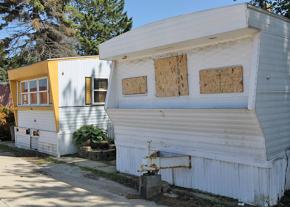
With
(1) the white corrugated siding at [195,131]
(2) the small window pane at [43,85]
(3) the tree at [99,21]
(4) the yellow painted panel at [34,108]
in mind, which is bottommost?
(1) the white corrugated siding at [195,131]

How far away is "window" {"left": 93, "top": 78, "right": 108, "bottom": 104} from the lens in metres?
16.3

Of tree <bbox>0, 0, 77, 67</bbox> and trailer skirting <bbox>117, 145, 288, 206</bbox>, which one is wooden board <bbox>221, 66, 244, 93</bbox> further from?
tree <bbox>0, 0, 77, 67</bbox>

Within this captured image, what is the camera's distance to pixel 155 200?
343 inches

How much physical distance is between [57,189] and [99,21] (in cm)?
3139

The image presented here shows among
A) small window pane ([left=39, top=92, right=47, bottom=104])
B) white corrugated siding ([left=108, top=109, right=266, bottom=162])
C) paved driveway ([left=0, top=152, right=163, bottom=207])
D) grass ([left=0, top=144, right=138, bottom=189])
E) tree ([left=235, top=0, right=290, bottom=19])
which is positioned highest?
tree ([left=235, top=0, right=290, bottom=19])

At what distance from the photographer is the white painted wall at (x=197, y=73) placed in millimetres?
7961

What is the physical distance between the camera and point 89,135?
15.3 m

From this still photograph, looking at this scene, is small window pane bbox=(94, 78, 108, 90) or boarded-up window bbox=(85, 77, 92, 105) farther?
small window pane bbox=(94, 78, 108, 90)

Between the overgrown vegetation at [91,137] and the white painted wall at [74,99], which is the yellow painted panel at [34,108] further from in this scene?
the overgrown vegetation at [91,137]

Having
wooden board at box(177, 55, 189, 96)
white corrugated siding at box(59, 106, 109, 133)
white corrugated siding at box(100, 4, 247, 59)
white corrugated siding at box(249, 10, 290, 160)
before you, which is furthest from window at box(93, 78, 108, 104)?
white corrugated siding at box(249, 10, 290, 160)

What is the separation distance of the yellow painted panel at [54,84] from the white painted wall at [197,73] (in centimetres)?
429

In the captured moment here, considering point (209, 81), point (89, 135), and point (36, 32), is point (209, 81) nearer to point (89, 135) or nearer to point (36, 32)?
point (89, 135)

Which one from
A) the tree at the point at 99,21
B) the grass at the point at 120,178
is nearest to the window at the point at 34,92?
the grass at the point at 120,178

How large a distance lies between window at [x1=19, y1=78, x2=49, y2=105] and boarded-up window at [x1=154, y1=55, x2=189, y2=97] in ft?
24.2
